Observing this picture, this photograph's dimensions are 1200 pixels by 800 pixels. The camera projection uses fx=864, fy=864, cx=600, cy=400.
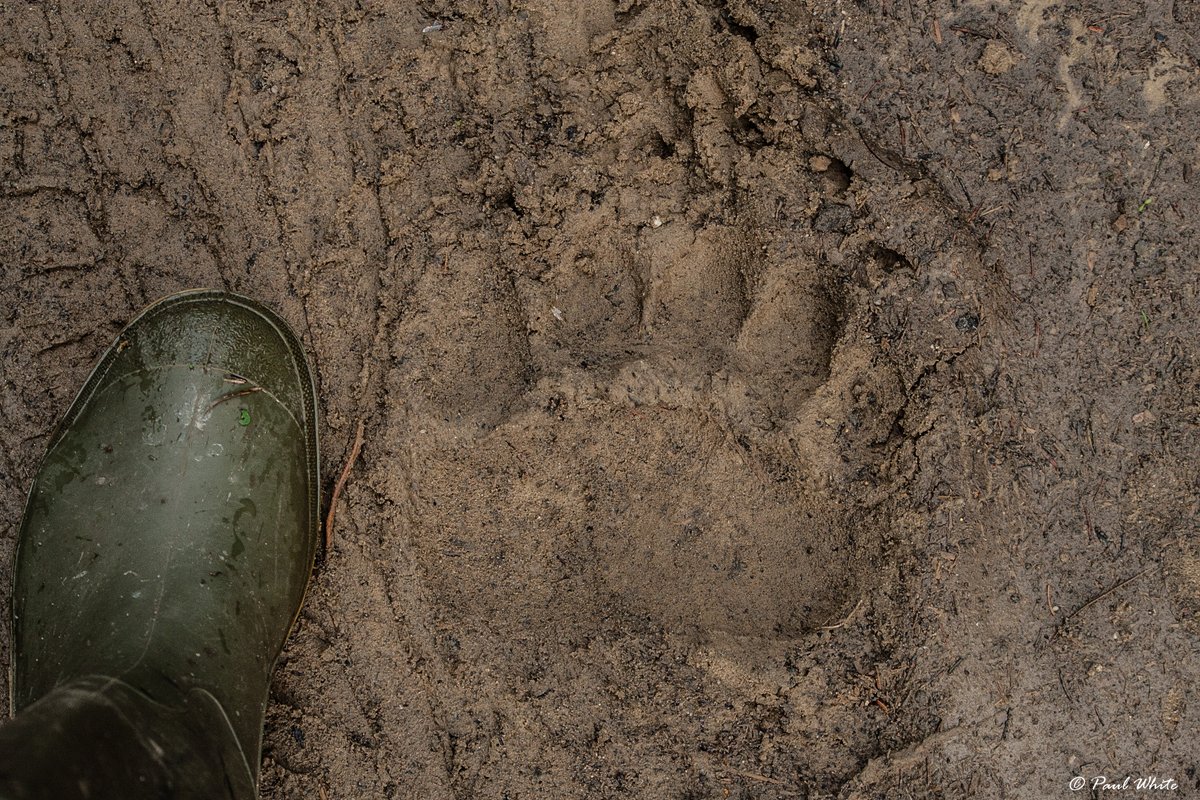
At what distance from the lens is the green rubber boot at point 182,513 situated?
6.44 ft

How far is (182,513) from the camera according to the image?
207 centimetres

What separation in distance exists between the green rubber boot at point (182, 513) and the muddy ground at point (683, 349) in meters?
0.10

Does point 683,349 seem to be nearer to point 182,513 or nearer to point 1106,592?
point 1106,592

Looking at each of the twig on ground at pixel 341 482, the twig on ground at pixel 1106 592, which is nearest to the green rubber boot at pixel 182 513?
the twig on ground at pixel 341 482

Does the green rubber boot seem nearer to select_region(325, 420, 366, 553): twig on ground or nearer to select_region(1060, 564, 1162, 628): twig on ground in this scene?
select_region(325, 420, 366, 553): twig on ground

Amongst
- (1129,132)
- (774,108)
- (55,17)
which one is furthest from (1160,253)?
(55,17)

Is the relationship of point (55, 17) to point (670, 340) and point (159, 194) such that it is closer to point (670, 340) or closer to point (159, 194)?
point (159, 194)

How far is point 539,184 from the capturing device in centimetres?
214

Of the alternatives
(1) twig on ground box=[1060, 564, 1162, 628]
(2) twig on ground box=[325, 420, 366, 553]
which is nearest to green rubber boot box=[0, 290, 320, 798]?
(2) twig on ground box=[325, 420, 366, 553]

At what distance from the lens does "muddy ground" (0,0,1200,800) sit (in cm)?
204

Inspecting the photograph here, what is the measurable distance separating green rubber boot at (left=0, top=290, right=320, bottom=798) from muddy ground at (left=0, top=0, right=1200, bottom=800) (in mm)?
100

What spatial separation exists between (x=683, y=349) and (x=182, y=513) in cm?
127

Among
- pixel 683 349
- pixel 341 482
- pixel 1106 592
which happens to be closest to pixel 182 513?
pixel 341 482

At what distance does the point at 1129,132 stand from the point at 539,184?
4.62ft
